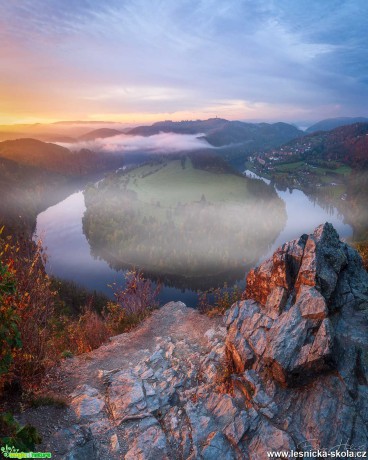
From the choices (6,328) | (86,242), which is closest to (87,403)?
(6,328)

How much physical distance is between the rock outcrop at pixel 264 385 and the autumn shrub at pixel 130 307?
6974 mm

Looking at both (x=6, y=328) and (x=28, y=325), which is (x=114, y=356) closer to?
(x=28, y=325)

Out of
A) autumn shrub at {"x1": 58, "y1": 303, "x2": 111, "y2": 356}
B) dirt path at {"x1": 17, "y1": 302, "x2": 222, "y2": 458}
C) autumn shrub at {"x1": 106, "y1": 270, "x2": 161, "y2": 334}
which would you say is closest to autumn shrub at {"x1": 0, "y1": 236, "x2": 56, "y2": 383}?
dirt path at {"x1": 17, "y1": 302, "x2": 222, "y2": 458}

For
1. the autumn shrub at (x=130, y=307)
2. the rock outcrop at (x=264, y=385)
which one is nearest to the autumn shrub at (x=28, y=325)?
the rock outcrop at (x=264, y=385)

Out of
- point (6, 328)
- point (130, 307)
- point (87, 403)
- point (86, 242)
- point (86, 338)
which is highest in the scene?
point (6, 328)

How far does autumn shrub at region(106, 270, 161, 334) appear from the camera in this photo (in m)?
21.7

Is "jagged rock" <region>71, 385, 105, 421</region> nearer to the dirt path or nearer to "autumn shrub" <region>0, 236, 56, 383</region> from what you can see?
the dirt path

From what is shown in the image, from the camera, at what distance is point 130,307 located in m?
23.7

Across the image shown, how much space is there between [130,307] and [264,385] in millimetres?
14334

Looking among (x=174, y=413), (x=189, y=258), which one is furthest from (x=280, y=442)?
(x=189, y=258)

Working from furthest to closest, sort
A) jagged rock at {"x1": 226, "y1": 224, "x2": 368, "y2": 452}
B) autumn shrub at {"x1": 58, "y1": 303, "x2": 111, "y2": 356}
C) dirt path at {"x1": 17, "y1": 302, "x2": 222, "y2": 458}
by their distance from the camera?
autumn shrub at {"x1": 58, "y1": 303, "x2": 111, "y2": 356}
dirt path at {"x1": 17, "y1": 302, "x2": 222, "y2": 458}
jagged rock at {"x1": 226, "y1": 224, "x2": 368, "y2": 452}

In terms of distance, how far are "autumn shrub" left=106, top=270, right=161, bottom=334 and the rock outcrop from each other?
697cm

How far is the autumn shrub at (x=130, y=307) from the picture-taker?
21.7 meters

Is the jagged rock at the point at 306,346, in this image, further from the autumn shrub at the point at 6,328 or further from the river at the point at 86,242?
the river at the point at 86,242
